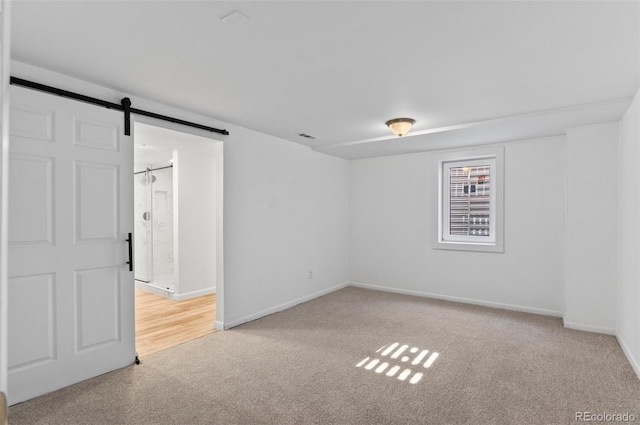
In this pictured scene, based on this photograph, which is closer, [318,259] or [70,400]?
[70,400]

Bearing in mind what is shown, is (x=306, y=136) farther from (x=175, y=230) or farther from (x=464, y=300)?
(x=464, y=300)

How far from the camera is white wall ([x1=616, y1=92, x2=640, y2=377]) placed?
279cm

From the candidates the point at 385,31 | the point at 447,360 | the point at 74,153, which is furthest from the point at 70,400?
the point at 385,31

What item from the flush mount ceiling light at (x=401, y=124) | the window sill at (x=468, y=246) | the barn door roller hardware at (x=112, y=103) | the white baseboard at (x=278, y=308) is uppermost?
the flush mount ceiling light at (x=401, y=124)

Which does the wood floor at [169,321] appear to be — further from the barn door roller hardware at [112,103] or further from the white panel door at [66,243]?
the barn door roller hardware at [112,103]

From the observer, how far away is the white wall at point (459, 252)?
14.1 feet

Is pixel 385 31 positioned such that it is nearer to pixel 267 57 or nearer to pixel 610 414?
pixel 267 57

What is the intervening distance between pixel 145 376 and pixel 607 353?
409 centimetres

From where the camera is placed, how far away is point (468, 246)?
16.1 ft

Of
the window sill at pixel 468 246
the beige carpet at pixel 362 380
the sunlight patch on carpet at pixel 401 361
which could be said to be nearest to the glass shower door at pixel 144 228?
the beige carpet at pixel 362 380

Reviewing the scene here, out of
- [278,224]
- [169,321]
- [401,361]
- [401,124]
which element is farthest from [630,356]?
[169,321]

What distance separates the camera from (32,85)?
2.35 m

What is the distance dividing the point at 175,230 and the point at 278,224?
1784 millimetres

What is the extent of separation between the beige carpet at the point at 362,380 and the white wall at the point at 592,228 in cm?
28
